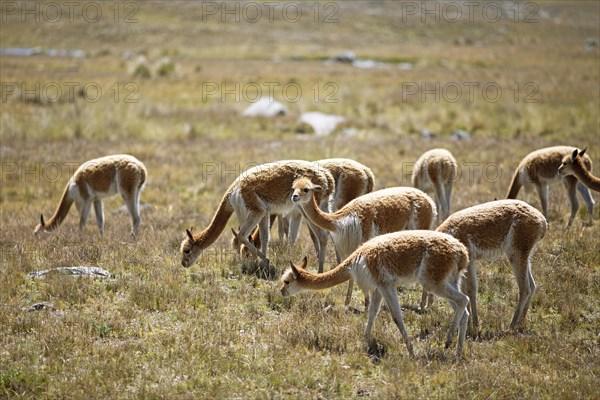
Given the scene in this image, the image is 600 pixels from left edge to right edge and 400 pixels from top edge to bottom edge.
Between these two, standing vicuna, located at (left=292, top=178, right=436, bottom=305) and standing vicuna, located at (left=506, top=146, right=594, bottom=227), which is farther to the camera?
standing vicuna, located at (left=506, top=146, right=594, bottom=227)

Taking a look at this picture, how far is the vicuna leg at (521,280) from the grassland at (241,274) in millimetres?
205

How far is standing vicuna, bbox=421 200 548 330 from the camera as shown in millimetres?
7910

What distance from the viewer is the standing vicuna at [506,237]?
791cm

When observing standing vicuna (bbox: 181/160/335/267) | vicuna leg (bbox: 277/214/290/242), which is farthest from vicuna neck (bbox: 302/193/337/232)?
vicuna leg (bbox: 277/214/290/242)

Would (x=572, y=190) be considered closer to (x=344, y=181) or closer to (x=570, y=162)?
(x=570, y=162)

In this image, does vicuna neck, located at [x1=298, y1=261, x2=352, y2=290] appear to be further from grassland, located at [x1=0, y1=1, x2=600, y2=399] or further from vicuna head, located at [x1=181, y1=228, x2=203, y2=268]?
vicuna head, located at [x1=181, y1=228, x2=203, y2=268]

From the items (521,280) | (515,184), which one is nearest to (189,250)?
(521,280)

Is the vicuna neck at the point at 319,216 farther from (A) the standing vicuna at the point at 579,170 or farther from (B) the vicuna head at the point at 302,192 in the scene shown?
(A) the standing vicuna at the point at 579,170

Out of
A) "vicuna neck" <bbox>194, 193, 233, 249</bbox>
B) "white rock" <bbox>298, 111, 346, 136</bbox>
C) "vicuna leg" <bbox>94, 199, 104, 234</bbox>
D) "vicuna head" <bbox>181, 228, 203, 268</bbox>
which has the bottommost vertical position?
"white rock" <bbox>298, 111, 346, 136</bbox>

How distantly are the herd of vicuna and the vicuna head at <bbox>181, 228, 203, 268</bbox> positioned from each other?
2 centimetres

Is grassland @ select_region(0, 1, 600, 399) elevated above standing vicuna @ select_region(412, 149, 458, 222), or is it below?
below

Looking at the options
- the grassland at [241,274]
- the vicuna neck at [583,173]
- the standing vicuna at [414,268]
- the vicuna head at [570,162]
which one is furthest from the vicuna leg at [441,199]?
the standing vicuna at [414,268]

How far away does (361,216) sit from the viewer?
8750 millimetres

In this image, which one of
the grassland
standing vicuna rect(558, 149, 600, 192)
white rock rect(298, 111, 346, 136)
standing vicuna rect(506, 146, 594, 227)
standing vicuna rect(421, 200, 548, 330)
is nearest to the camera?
the grassland
